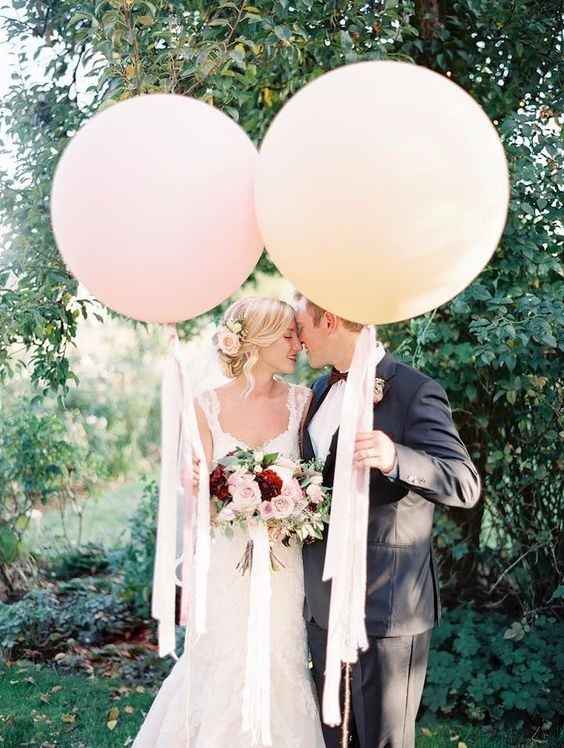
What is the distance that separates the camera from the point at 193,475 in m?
2.69

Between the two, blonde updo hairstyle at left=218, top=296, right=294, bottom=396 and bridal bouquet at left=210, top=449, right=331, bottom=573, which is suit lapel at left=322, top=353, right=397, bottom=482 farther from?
blonde updo hairstyle at left=218, top=296, right=294, bottom=396

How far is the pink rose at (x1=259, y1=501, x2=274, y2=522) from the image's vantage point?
276cm

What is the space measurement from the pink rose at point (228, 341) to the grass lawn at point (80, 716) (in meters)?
1.95

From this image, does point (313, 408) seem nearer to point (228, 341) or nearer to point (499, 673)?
point (228, 341)

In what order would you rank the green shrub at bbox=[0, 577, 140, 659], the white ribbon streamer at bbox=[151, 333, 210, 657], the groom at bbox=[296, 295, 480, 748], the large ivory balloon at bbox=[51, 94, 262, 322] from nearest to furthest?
the large ivory balloon at bbox=[51, 94, 262, 322] → the white ribbon streamer at bbox=[151, 333, 210, 657] → the groom at bbox=[296, 295, 480, 748] → the green shrub at bbox=[0, 577, 140, 659]

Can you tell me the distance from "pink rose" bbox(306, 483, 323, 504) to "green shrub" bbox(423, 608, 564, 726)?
196cm

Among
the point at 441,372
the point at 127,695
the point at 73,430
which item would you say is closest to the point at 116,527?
the point at 73,430

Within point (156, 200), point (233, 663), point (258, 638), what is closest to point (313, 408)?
point (258, 638)

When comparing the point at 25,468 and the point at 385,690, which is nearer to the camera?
the point at 385,690

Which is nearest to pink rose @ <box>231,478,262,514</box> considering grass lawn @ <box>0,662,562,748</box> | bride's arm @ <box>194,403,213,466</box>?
bride's arm @ <box>194,403,213,466</box>

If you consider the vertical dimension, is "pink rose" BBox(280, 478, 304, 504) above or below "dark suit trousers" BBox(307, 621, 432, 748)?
above

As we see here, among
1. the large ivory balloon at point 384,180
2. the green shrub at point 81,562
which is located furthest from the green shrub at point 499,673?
the large ivory balloon at point 384,180

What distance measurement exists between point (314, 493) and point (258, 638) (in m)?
0.52

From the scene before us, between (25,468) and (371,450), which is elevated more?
(371,450)
